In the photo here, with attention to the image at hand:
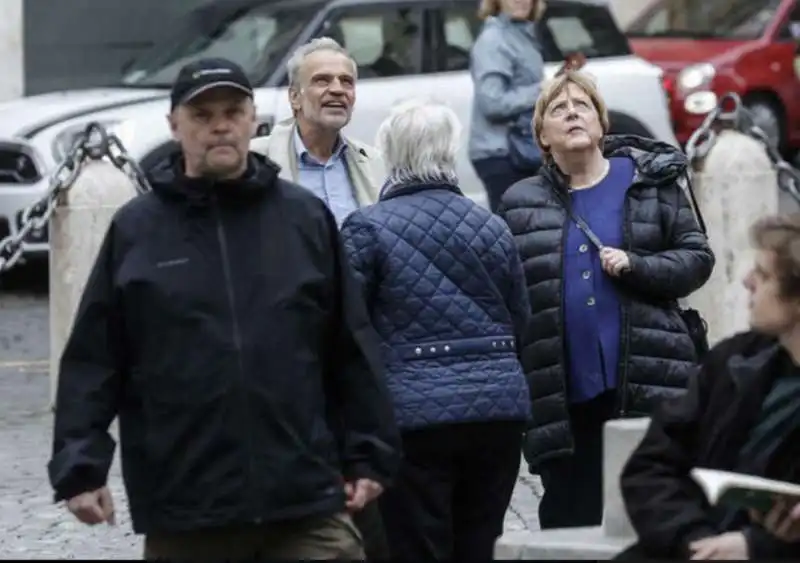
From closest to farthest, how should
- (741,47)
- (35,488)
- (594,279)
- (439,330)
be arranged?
(439,330) < (594,279) < (35,488) < (741,47)

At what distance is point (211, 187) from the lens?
5.16 m

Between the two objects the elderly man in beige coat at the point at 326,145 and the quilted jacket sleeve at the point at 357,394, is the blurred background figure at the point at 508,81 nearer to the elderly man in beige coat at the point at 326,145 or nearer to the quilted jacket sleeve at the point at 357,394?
the elderly man in beige coat at the point at 326,145

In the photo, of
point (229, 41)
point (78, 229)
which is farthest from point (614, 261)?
point (229, 41)

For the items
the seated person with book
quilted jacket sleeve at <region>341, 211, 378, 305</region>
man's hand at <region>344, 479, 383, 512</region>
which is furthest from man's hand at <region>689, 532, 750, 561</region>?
quilted jacket sleeve at <region>341, 211, 378, 305</region>

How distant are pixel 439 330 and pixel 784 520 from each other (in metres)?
1.87

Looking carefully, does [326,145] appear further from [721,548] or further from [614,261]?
[721,548]

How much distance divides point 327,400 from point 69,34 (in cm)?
1637

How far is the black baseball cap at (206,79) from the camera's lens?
17.4ft

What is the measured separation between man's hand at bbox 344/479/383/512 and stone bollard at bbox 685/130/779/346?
5.76 m

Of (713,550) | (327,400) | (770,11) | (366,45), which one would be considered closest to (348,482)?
(327,400)

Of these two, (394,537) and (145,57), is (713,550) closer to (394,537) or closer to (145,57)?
(394,537)

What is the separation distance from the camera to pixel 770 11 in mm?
21125

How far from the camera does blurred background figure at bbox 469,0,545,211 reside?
463 inches

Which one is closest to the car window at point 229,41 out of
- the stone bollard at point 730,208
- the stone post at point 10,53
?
the stone bollard at point 730,208
